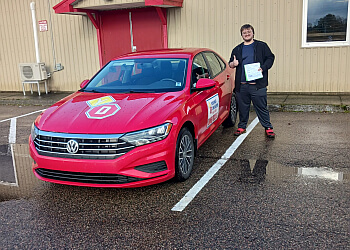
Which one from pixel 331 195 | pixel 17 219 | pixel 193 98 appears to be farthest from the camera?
pixel 193 98

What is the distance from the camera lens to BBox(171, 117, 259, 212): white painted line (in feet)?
12.7

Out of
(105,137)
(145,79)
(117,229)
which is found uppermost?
(145,79)

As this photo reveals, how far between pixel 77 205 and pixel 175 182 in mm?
1157

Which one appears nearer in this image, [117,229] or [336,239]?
[336,239]

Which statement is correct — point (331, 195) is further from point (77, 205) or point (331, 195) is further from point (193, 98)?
point (77, 205)

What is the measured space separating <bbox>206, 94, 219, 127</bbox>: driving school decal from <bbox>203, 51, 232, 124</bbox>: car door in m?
0.23

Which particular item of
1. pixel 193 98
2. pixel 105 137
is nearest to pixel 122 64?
pixel 193 98

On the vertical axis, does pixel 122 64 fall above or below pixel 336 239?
above

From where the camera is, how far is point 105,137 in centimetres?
377

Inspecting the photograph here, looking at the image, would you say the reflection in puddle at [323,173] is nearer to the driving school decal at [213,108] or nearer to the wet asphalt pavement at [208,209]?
the wet asphalt pavement at [208,209]

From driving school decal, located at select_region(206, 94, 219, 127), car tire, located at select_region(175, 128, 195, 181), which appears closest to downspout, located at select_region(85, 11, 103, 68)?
driving school decal, located at select_region(206, 94, 219, 127)

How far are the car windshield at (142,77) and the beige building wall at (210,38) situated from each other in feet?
16.6

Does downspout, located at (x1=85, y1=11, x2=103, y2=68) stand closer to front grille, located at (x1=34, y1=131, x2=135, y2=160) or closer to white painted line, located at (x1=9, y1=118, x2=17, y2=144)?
white painted line, located at (x1=9, y1=118, x2=17, y2=144)

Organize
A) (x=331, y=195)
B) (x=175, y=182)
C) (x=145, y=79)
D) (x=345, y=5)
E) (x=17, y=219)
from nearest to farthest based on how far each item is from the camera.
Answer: (x=17, y=219)
(x=331, y=195)
(x=175, y=182)
(x=145, y=79)
(x=345, y=5)
